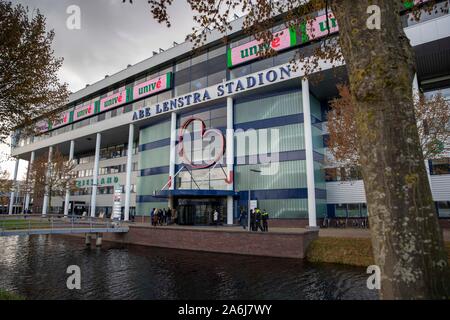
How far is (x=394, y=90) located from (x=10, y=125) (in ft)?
46.0

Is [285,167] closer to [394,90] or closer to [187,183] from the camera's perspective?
[187,183]

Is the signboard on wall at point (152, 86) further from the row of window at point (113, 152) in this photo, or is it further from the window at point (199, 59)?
the row of window at point (113, 152)

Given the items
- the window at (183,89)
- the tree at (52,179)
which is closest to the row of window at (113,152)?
the tree at (52,179)

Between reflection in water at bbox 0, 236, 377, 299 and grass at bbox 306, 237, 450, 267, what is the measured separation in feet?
2.97

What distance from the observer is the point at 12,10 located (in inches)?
376

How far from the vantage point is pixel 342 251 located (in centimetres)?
1499

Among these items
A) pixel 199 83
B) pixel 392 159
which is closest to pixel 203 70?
pixel 199 83

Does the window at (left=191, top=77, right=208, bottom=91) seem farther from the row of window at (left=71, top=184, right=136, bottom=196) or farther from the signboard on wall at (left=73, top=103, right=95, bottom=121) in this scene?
the signboard on wall at (left=73, top=103, right=95, bottom=121)

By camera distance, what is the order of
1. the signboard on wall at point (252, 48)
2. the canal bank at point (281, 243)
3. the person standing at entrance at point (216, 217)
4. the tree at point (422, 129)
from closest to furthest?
the canal bank at point (281, 243), the tree at point (422, 129), the person standing at entrance at point (216, 217), the signboard on wall at point (252, 48)

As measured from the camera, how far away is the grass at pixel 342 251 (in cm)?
1416

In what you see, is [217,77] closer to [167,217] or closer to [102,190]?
[167,217]

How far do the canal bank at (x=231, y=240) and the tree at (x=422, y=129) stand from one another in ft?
17.5

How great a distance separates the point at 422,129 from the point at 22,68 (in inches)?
753
